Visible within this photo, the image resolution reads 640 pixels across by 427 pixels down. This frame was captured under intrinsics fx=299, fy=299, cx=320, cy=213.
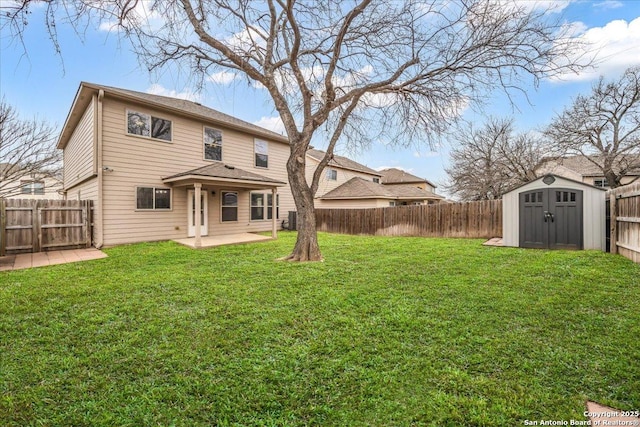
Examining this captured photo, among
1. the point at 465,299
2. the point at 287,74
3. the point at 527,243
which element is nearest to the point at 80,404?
the point at 465,299

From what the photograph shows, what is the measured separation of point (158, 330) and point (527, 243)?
32.2 ft

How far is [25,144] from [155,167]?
10.5 metres

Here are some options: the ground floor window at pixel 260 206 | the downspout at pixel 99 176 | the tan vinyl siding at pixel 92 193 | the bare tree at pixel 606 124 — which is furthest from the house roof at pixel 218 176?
the bare tree at pixel 606 124

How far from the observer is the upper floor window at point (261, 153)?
48.1 ft

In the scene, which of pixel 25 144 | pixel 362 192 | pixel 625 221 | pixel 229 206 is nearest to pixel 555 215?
pixel 625 221

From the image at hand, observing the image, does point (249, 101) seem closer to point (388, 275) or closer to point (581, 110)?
point (388, 275)

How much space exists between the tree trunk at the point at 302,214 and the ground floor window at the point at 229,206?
6199 mm

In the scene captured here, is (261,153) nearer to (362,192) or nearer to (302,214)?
(362,192)

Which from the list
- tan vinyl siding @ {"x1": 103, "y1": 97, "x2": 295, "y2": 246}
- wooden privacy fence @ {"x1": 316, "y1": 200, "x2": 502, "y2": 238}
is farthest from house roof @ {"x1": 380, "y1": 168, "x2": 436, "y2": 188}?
tan vinyl siding @ {"x1": 103, "y1": 97, "x2": 295, "y2": 246}

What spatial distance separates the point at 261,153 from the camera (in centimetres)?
1494

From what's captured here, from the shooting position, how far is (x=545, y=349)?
2797mm

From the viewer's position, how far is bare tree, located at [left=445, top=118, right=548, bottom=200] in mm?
19984

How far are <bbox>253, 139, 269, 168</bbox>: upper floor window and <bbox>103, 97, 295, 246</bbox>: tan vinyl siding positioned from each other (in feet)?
2.88

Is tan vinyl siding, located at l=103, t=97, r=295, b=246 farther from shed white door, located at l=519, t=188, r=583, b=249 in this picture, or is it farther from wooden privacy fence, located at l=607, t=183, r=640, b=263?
wooden privacy fence, located at l=607, t=183, r=640, b=263
